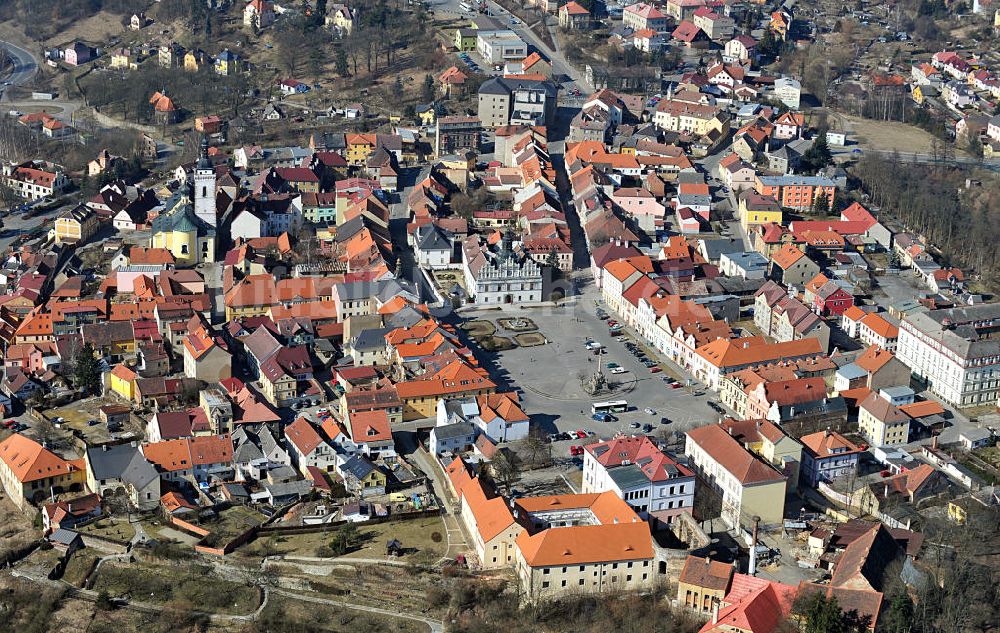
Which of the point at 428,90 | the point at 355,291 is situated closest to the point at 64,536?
the point at 355,291

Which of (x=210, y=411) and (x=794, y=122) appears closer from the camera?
(x=210, y=411)

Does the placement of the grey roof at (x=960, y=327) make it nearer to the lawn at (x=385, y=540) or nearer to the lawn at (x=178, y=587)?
the lawn at (x=385, y=540)

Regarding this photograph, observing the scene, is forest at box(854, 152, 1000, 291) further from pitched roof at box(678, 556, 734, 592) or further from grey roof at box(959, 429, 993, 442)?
pitched roof at box(678, 556, 734, 592)

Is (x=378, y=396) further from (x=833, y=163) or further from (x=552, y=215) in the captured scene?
(x=833, y=163)

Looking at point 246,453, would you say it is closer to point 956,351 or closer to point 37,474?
point 37,474

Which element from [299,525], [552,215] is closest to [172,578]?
[299,525]

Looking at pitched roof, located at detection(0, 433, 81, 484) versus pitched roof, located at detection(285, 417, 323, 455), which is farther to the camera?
pitched roof, located at detection(285, 417, 323, 455)

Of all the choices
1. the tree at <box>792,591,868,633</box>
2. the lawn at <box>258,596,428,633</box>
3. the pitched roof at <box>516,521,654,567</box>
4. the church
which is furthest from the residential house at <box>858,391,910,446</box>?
the church
